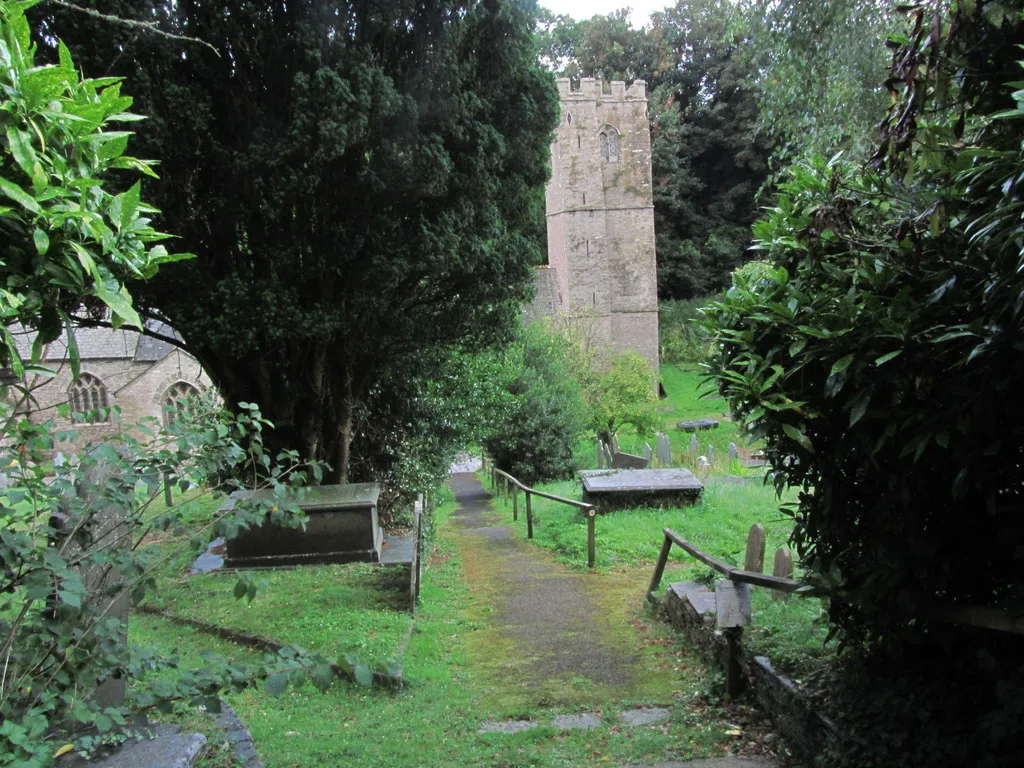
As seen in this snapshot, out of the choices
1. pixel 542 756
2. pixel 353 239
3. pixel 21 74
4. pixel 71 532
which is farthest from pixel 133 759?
pixel 353 239

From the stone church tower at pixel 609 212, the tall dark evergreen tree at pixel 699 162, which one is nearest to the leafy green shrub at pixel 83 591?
the stone church tower at pixel 609 212

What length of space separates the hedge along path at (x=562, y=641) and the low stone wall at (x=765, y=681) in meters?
0.28

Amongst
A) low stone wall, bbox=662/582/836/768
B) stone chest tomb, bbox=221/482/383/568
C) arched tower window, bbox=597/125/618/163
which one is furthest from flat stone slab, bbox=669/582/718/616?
arched tower window, bbox=597/125/618/163

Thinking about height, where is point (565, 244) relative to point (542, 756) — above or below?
above

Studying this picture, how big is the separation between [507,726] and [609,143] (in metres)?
43.5

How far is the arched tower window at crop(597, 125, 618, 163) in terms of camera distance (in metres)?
45.6

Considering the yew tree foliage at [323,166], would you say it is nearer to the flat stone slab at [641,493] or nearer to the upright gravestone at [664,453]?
the flat stone slab at [641,493]

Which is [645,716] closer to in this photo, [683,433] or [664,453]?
[664,453]

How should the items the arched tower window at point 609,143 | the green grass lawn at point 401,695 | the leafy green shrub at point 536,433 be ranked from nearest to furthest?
the green grass lawn at point 401,695
the leafy green shrub at point 536,433
the arched tower window at point 609,143

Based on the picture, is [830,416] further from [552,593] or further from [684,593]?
[552,593]

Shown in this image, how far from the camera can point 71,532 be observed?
293 cm

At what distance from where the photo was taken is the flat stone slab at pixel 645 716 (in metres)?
5.51

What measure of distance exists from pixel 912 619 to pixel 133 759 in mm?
3290

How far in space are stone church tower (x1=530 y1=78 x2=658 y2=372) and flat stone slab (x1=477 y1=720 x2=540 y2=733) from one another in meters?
39.4
